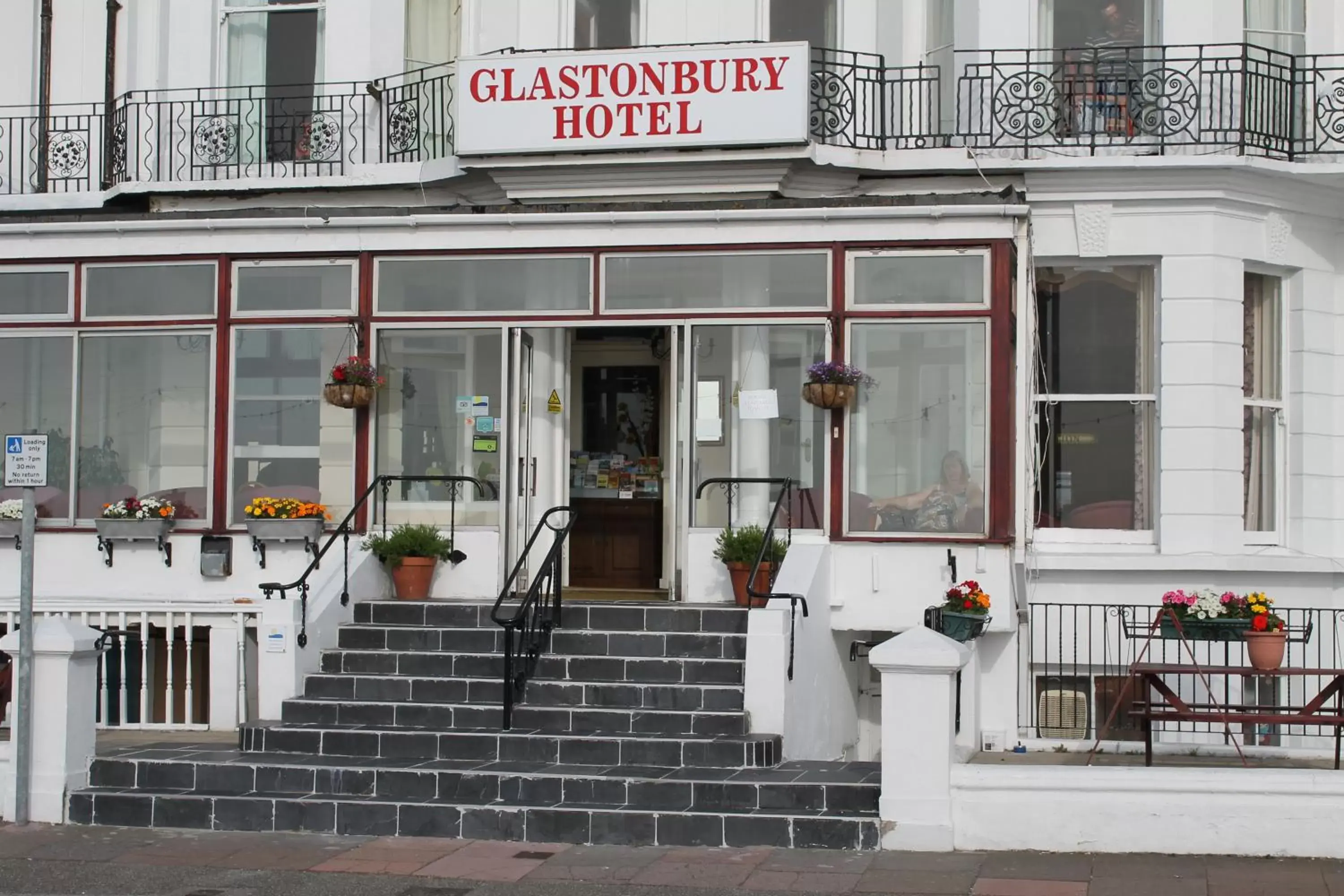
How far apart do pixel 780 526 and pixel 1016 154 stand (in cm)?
381

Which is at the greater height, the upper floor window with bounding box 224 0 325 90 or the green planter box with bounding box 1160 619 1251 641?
the upper floor window with bounding box 224 0 325 90

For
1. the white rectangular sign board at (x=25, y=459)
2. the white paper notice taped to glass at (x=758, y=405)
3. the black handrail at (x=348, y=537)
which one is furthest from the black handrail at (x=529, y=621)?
the white rectangular sign board at (x=25, y=459)

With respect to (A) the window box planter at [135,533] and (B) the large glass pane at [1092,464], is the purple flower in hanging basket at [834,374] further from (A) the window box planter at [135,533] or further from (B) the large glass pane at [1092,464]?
(A) the window box planter at [135,533]

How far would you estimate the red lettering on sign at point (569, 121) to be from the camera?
609 inches

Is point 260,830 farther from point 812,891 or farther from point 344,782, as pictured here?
point 812,891

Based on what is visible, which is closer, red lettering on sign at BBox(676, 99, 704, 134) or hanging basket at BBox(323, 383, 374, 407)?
hanging basket at BBox(323, 383, 374, 407)

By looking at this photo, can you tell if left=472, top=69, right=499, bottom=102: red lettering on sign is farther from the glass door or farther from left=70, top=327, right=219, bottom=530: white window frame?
left=70, top=327, right=219, bottom=530: white window frame

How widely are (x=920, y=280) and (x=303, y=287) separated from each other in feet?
17.4

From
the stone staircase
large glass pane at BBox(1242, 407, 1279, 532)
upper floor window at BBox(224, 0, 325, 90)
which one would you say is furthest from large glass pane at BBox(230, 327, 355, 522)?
large glass pane at BBox(1242, 407, 1279, 532)

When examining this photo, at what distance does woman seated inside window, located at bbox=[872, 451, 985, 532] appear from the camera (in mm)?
14398

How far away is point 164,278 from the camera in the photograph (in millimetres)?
15625

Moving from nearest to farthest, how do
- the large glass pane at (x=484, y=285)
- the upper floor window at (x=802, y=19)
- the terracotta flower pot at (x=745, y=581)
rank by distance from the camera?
the terracotta flower pot at (x=745, y=581), the large glass pane at (x=484, y=285), the upper floor window at (x=802, y=19)

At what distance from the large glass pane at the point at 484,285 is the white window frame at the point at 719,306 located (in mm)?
211

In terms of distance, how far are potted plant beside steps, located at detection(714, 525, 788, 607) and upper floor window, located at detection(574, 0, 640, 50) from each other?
17.6 ft
